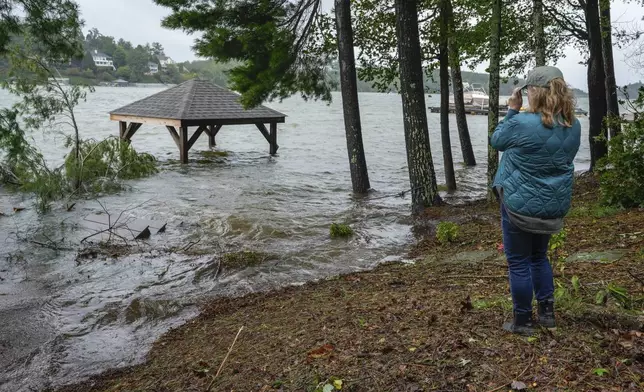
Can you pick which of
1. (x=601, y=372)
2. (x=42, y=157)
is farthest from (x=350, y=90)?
(x=601, y=372)

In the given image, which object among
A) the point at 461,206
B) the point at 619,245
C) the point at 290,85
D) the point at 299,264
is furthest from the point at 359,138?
the point at 619,245

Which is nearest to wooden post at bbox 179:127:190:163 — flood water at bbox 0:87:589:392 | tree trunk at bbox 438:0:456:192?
flood water at bbox 0:87:589:392

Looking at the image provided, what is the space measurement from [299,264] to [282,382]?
496 centimetres

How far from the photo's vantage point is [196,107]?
23094mm

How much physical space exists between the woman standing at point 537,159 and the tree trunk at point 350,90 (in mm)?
10764

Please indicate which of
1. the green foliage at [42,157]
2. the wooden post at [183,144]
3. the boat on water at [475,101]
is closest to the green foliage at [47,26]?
the green foliage at [42,157]

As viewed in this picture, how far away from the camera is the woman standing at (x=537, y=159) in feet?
11.9

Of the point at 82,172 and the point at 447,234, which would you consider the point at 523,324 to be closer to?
the point at 447,234

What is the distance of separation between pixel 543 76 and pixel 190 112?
2018cm

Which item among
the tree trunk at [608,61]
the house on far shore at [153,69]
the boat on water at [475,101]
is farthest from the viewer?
the house on far shore at [153,69]

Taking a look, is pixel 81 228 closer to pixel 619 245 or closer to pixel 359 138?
pixel 359 138

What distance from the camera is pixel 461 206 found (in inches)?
475

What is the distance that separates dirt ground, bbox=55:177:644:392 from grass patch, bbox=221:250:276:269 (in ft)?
5.36

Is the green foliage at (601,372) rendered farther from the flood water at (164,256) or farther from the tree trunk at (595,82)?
the tree trunk at (595,82)
